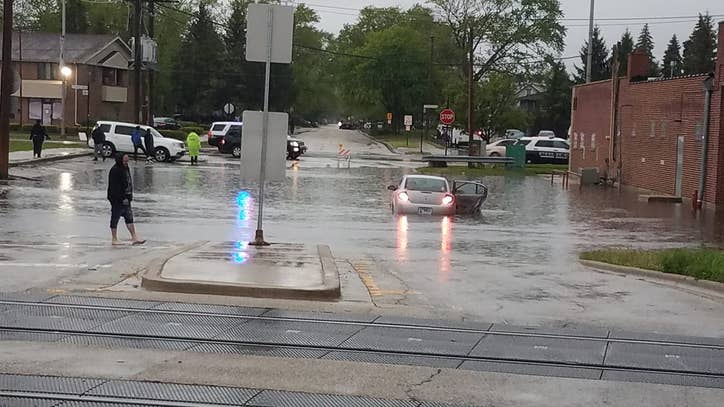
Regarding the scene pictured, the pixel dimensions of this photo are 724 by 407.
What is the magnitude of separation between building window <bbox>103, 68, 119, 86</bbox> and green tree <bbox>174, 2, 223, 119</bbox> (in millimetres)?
14933

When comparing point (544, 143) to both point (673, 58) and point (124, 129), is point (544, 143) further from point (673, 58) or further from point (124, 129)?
point (673, 58)

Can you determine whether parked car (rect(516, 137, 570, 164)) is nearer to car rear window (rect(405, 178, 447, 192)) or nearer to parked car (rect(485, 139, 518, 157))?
parked car (rect(485, 139, 518, 157))

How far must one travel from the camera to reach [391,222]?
77.0 feet

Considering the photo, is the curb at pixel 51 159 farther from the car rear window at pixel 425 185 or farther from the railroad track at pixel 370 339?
the railroad track at pixel 370 339

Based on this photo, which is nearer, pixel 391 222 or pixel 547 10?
pixel 391 222

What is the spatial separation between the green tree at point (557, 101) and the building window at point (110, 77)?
40201mm

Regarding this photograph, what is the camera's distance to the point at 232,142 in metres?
54.6

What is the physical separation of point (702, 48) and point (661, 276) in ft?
330

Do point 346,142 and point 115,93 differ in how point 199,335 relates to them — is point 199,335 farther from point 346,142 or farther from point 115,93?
point 346,142

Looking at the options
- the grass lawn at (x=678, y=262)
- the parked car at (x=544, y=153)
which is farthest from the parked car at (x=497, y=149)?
the grass lawn at (x=678, y=262)

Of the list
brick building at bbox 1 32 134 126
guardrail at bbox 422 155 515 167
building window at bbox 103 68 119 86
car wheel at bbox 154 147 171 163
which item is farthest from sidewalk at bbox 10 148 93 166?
building window at bbox 103 68 119 86

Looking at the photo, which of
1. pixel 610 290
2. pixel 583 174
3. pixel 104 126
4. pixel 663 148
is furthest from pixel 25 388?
pixel 104 126

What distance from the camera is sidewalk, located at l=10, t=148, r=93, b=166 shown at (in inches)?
1513

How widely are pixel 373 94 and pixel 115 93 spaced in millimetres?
33633
